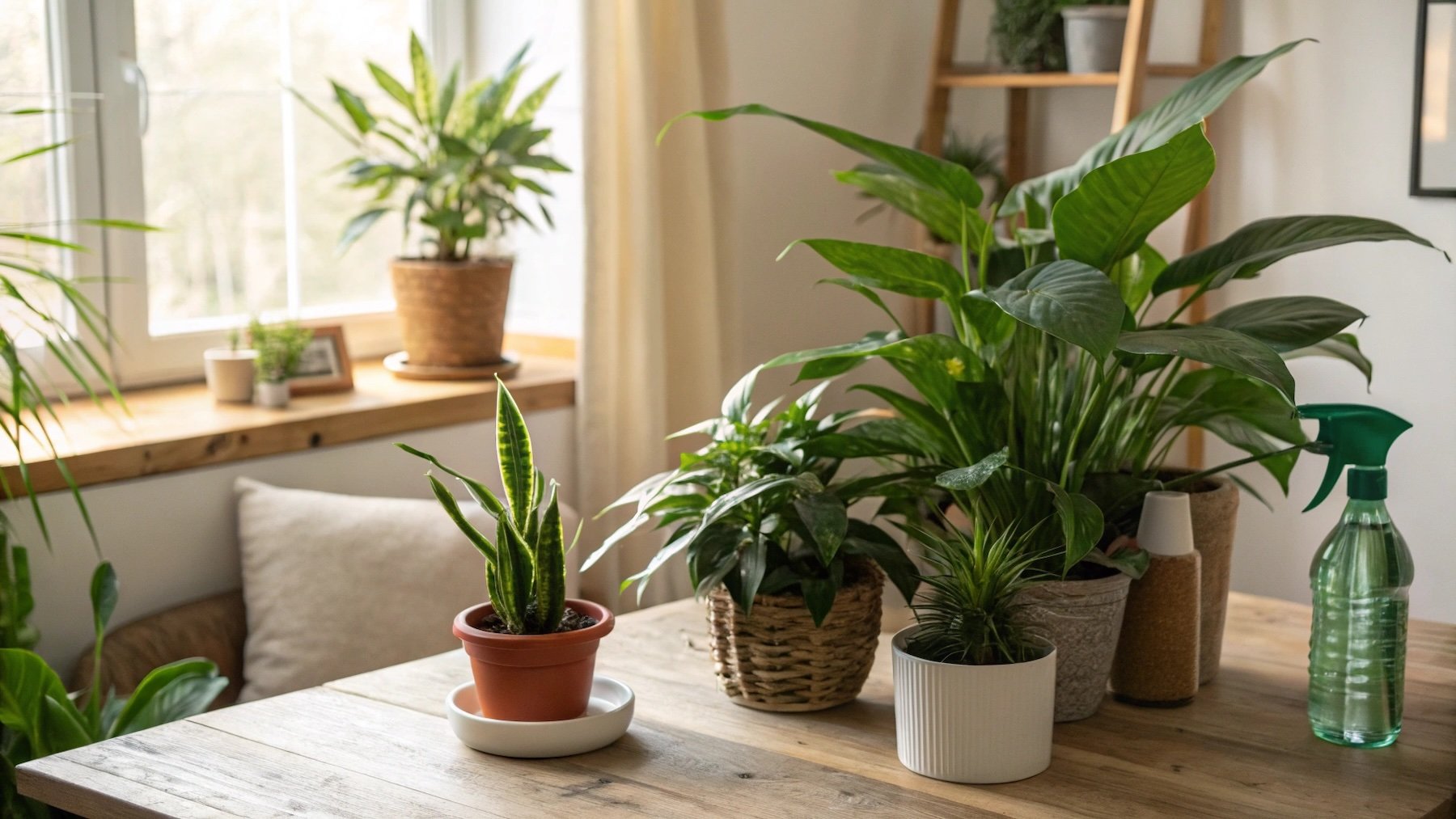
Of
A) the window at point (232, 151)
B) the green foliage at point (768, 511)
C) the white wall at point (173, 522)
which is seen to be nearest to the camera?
the green foliage at point (768, 511)

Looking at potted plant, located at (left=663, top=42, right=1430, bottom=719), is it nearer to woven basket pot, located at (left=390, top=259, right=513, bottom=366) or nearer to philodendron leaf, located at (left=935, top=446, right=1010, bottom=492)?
philodendron leaf, located at (left=935, top=446, right=1010, bottom=492)

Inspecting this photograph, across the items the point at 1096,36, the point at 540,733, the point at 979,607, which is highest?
the point at 1096,36

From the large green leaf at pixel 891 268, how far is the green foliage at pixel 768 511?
0.14 metres

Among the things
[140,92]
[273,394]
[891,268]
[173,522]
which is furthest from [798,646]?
[140,92]

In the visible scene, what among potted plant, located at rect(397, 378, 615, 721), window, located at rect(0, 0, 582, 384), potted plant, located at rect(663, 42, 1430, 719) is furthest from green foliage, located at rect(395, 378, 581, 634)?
window, located at rect(0, 0, 582, 384)

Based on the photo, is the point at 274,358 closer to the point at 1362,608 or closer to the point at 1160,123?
the point at 1160,123

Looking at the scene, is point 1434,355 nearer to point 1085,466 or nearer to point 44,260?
point 1085,466

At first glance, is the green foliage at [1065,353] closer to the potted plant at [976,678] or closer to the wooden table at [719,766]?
the potted plant at [976,678]

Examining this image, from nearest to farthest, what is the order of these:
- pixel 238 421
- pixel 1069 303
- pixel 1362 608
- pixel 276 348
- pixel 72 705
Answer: pixel 1069 303, pixel 1362 608, pixel 72 705, pixel 238 421, pixel 276 348

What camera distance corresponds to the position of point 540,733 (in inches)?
47.8

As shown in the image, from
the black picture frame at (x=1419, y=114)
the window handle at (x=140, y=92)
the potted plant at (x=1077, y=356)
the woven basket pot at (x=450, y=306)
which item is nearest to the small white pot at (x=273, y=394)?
the woven basket pot at (x=450, y=306)

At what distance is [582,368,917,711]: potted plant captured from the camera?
129 cm

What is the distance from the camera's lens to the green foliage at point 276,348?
2.26 m

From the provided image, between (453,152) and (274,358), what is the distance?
44 centimetres
